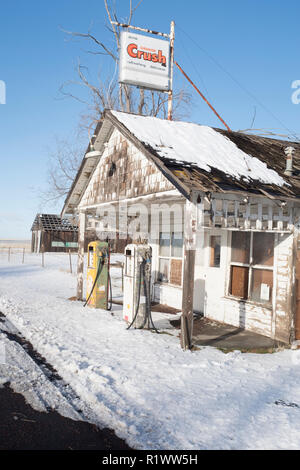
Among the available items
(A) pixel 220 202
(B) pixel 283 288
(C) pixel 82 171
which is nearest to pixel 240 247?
(B) pixel 283 288

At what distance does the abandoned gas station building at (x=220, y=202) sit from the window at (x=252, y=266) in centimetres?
2

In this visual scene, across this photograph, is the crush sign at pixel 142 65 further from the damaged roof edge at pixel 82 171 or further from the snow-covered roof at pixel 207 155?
the snow-covered roof at pixel 207 155

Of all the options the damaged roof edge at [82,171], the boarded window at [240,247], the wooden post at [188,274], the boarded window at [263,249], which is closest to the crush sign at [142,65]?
the damaged roof edge at [82,171]

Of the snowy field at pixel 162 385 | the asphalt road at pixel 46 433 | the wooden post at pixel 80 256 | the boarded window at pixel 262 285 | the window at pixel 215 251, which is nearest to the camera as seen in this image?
the asphalt road at pixel 46 433

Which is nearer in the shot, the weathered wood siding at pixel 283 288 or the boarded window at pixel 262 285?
the weathered wood siding at pixel 283 288

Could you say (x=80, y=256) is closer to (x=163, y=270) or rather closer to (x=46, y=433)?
(x=163, y=270)

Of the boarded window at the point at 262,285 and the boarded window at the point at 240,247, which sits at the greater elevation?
the boarded window at the point at 240,247

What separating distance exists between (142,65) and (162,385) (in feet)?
37.3

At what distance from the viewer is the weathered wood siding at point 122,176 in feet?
28.2

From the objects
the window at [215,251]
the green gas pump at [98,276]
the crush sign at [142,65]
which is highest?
the crush sign at [142,65]

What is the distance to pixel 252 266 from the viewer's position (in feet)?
28.5

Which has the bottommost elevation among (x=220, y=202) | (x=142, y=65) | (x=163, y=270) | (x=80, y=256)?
(x=163, y=270)

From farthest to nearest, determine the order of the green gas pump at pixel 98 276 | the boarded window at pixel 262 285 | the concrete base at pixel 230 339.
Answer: the green gas pump at pixel 98 276, the boarded window at pixel 262 285, the concrete base at pixel 230 339
